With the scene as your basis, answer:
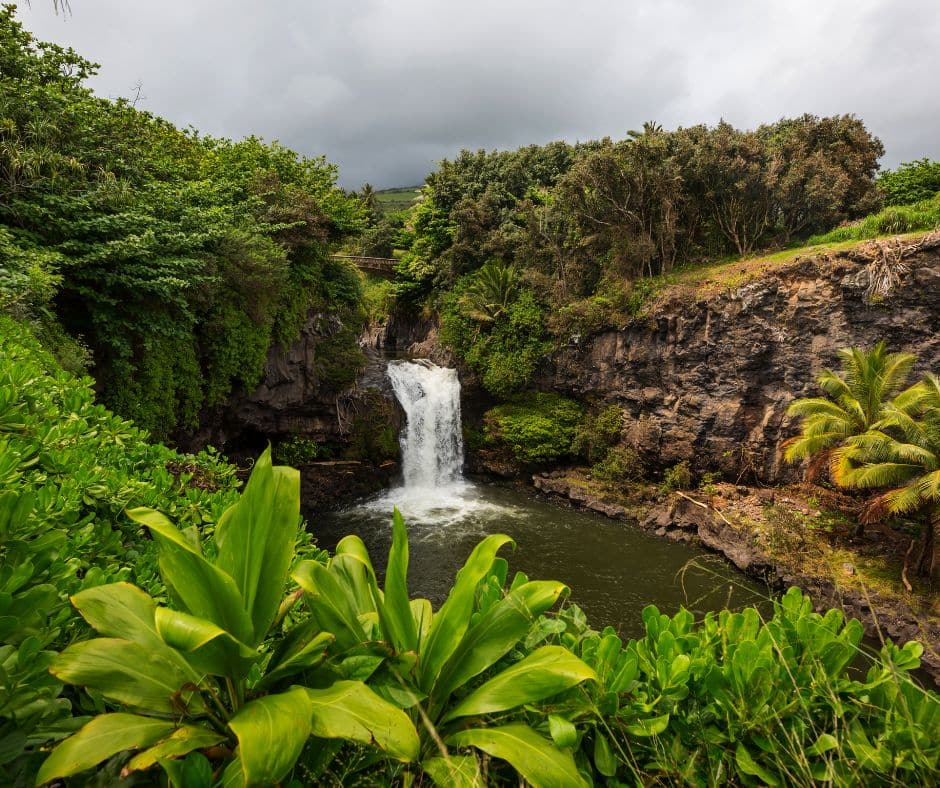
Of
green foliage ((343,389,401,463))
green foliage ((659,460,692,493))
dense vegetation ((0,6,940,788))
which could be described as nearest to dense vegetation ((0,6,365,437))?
dense vegetation ((0,6,940,788))

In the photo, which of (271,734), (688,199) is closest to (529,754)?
(271,734)

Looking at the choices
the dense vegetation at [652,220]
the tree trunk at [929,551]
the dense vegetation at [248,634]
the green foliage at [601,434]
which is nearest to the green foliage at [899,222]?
the dense vegetation at [652,220]

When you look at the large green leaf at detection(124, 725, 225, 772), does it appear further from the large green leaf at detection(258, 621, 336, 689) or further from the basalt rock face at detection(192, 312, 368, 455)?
the basalt rock face at detection(192, 312, 368, 455)

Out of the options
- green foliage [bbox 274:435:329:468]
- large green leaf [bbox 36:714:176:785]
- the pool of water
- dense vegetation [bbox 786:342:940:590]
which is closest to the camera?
large green leaf [bbox 36:714:176:785]

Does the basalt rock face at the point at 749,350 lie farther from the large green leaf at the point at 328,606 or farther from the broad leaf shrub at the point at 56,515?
the large green leaf at the point at 328,606

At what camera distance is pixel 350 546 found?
1674mm

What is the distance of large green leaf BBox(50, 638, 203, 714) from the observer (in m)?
1.03

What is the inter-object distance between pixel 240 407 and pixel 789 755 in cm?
1294

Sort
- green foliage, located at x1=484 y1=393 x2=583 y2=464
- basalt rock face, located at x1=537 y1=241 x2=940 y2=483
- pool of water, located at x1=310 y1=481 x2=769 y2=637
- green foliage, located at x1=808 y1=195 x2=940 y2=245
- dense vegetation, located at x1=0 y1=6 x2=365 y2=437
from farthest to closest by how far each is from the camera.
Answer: green foliage, located at x1=484 y1=393 x2=583 y2=464
green foliage, located at x1=808 y1=195 x2=940 y2=245
basalt rock face, located at x1=537 y1=241 x2=940 y2=483
pool of water, located at x1=310 y1=481 x2=769 y2=637
dense vegetation, located at x1=0 y1=6 x2=365 y2=437

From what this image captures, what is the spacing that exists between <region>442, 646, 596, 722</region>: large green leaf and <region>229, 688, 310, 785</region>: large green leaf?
0.43m

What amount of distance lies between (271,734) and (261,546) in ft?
1.42

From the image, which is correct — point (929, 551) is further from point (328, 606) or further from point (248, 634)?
point (248, 634)

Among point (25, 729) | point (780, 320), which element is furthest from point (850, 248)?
point (25, 729)

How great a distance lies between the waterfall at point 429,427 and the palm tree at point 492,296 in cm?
245
